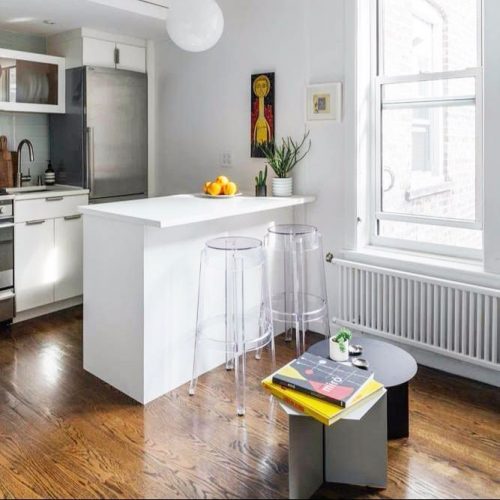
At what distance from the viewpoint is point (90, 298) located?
9.74 ft

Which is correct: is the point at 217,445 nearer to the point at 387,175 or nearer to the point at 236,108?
the point at 387,175

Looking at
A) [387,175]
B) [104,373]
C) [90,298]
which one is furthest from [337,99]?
[104,373]

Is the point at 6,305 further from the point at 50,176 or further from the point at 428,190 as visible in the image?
the point at 428,190

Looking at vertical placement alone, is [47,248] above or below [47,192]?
below

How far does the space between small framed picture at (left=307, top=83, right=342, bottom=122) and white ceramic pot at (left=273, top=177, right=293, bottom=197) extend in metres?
0.46

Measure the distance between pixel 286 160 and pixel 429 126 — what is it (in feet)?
3.22

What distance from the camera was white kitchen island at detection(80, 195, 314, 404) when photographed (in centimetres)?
265

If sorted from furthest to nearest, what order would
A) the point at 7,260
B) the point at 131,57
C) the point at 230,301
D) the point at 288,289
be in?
the point at 131,57, the point at 7,260, the point at 288,289, the point at 230,301

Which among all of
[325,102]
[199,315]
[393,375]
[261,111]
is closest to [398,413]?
[393,375]

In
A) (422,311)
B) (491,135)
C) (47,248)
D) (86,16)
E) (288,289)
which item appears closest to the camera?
(491,135)

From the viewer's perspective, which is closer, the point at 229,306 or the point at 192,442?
the point at 192,442

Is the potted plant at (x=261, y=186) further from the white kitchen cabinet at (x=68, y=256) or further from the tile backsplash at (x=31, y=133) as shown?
the tile backsplash at (x=31, y=133)

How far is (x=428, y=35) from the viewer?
311 cm

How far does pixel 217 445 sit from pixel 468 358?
4.98ft
